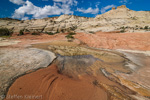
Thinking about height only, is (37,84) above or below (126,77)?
above

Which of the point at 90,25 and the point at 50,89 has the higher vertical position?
the point at 90,25

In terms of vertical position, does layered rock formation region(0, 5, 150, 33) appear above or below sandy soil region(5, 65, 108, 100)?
above

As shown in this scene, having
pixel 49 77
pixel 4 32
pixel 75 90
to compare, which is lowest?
pixel 75 90

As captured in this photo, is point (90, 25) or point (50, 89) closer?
point (50, 89)

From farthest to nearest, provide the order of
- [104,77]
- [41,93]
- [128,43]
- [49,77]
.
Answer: [128,43] < [104,77] < [49,77] < [41,93]

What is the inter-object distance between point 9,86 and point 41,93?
0.96 m

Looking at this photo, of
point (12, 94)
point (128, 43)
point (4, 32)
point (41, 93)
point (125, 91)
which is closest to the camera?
A: point (12, 94)

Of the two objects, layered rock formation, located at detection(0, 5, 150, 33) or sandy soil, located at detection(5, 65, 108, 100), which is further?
layered rock formation, located at detection(0, 5, 150, 33)

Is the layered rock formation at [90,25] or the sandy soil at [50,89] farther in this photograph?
the layered rock formation at [90,25]

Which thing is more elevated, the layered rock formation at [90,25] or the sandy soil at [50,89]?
the layered rock formation at [90,25]

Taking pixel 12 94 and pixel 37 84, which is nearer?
pixel 12 94

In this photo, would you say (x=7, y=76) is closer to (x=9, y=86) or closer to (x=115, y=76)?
(x=9, y=86)

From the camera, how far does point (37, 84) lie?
2.27 metres

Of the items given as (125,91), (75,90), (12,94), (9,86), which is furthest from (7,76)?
(125,91)
